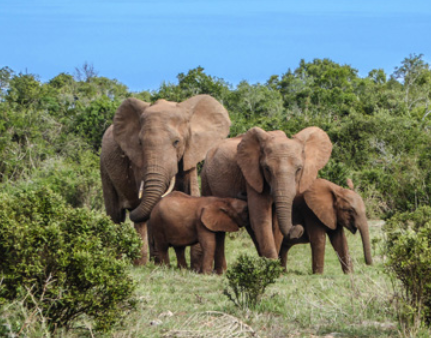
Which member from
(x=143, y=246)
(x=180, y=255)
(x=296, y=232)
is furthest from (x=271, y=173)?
(x=143, y=246)

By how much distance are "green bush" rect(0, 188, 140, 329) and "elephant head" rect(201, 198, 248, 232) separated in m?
4.31

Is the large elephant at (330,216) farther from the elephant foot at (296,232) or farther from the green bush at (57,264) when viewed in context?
the green bush at (57,264)

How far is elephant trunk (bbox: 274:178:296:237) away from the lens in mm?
10164

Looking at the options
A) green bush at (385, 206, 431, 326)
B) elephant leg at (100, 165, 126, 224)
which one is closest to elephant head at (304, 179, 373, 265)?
A: elephant leg at (100, 165, 126, 224)

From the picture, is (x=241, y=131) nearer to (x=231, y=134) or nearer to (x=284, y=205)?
(x=231, y=134)

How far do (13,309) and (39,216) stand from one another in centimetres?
72

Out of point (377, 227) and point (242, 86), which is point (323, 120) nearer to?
point (377, 227)

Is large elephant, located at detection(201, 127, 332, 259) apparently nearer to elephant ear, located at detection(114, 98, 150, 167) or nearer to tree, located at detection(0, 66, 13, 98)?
elephant ear, located at detection(114, 98, 150, 167)

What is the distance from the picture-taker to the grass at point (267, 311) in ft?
21.6

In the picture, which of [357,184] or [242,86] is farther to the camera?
[242,86]

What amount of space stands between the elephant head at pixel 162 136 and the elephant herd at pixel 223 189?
0.01 metres

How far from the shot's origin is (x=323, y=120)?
82.3ft


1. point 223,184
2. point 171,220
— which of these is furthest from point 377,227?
point 171,220

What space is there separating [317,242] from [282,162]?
147 centimetres
